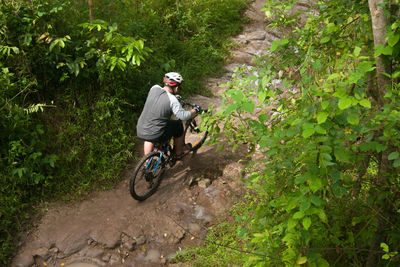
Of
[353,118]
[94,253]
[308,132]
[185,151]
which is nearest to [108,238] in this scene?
[94,253]

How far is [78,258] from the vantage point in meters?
4.85

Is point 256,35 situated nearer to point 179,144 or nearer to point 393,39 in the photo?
point 179,144

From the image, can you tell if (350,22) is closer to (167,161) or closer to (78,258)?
(167,161)

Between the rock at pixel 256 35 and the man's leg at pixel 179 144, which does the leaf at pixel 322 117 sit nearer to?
the man's leg at pixel 179 144

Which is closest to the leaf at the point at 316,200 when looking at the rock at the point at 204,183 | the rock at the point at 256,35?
the rock at the point at 204,183

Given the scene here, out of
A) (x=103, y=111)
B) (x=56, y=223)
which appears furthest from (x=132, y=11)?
(x=56, y=223)

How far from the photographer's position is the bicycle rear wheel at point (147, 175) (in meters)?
5.40

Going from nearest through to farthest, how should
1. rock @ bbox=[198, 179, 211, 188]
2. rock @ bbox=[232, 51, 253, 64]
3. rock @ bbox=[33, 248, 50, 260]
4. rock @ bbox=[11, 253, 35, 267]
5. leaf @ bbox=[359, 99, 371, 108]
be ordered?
leaf @ bbox=[359, 99, 371, 108] → rock @ bbox=[11, 253, 35, 267] → rock @ bbox=[33, 248, 50, 260] → rock @ bbox=[198, 179, 211, 188] → rock @ bbox=[232, 51, 253, 64]

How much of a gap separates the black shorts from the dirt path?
84cm

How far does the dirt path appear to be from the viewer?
192 inches

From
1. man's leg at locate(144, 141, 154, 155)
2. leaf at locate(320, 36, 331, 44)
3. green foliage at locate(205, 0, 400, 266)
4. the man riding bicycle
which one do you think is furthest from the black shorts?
leaf at locate(320, 36, 331, 44)

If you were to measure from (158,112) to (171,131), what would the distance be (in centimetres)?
62

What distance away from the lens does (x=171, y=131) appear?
5.85 m

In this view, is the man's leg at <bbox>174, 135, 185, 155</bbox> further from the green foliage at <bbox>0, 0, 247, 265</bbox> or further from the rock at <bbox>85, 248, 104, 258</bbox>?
the rock at <bbox>85, 248, 104, 258</bbox>
